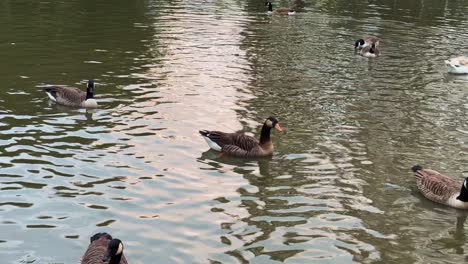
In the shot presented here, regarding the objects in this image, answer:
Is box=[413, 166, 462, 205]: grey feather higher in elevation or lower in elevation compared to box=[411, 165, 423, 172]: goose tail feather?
lower

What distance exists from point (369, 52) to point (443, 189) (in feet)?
53.9

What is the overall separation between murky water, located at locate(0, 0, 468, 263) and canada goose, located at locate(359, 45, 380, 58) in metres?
0.44

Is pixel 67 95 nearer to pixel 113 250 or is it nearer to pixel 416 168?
pixel 416 168

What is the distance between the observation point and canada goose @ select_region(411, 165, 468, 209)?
1194 centimetres

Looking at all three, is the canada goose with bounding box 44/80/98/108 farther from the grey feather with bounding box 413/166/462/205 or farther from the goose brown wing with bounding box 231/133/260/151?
the grey feather with bounding box 413/166/462/205

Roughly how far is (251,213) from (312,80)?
1193 cm

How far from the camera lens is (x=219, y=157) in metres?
14.4

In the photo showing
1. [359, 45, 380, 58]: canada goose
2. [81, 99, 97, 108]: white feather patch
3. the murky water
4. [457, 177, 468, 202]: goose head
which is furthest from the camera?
[359, 45, 380, 58]: canada goose

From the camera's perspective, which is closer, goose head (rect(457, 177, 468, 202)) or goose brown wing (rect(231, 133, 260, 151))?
goose head (rect(457, 177, 468, 202))

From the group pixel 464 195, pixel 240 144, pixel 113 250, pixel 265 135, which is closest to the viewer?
pixel 113 250

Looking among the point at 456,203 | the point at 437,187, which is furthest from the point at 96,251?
the point at 456,203

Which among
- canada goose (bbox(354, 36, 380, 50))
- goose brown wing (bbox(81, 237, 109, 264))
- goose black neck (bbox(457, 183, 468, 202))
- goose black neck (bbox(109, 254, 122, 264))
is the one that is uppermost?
canada goose (bbox(354, 36, 380, 50))

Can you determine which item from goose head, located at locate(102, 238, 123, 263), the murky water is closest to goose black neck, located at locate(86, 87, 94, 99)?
the murky water

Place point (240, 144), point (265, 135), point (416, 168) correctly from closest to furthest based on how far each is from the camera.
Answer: point (416, 168) < point (240, 144) < point (265, 135)
